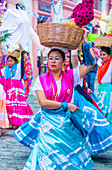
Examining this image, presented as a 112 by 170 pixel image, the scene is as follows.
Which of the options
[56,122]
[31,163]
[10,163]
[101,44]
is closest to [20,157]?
[10,163]

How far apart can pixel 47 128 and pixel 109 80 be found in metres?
3.60

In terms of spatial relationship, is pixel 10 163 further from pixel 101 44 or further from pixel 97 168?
pixel 101 44

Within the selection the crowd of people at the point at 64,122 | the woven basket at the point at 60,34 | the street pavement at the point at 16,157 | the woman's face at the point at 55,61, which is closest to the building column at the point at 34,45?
the street pavement at the point at 16,157

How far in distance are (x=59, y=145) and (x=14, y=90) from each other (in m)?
3.45

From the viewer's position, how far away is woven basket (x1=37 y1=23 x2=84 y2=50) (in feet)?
11.5

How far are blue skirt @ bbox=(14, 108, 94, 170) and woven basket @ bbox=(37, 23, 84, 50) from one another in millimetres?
734

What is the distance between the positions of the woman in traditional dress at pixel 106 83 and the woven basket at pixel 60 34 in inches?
126

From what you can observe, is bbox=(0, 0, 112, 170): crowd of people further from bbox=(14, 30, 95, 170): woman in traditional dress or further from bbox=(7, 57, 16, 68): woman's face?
bbox=(7, 57, 16, 68): woman's face

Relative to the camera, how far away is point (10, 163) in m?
4.46

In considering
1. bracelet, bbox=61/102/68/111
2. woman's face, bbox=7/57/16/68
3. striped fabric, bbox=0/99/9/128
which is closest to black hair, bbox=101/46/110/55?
woman's face, bbox=7/57/16/68

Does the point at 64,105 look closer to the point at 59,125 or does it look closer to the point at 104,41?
the point at 59,125

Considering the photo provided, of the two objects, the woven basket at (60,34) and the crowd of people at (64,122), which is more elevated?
the woven basket at (60,34)

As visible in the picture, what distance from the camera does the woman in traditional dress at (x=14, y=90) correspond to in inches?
266

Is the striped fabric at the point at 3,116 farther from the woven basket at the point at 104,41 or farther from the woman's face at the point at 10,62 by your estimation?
the woven basket at the point at 104,41
